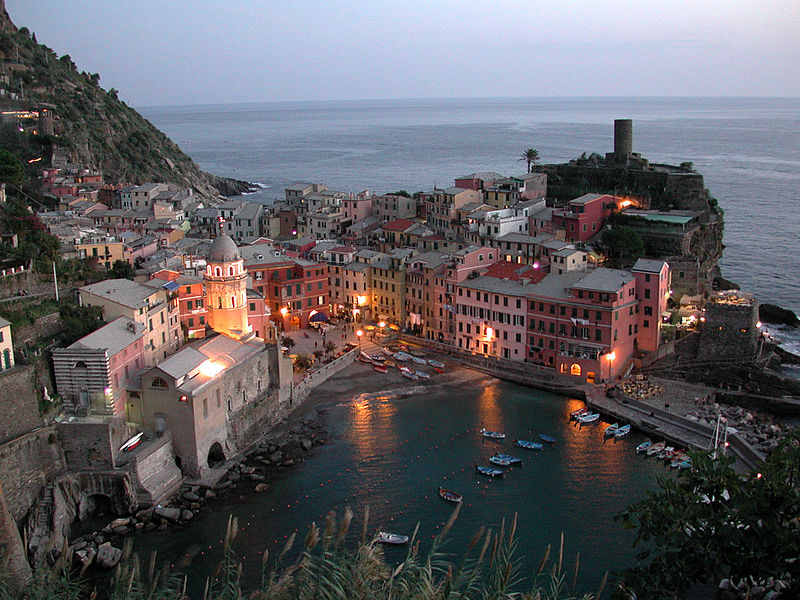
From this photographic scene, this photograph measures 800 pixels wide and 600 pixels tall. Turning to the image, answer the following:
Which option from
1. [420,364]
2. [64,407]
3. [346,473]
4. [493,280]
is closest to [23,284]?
[64,407]

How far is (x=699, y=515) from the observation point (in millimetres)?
19328

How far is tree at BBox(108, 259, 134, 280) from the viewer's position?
1735 inches

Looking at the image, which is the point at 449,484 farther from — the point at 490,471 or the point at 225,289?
the point at 225,289

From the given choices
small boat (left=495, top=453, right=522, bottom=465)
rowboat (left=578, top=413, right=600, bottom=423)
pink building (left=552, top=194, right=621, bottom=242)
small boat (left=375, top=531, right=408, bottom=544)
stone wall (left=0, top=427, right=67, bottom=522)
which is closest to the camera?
small boat (left=375, top=531, right=408, bottom=544)

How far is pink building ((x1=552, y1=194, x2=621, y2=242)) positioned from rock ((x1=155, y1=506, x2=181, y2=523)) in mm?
35585

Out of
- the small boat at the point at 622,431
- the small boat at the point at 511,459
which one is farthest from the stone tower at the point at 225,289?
the small boat at the point at 622,431

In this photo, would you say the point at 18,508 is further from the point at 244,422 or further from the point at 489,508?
the point at 489,508

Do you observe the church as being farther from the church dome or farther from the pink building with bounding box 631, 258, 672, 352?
the pink building with bounding box 631, 258, 672, 352

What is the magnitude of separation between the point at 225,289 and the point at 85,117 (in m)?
60.7

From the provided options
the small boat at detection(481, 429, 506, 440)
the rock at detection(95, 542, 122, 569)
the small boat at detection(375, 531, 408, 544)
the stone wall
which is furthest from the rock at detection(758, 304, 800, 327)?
the stone wall

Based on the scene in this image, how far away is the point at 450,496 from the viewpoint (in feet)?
105

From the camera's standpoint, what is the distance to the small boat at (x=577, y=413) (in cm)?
3978

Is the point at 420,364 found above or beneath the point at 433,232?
beneath

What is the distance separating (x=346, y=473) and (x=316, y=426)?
5433 millimetres
